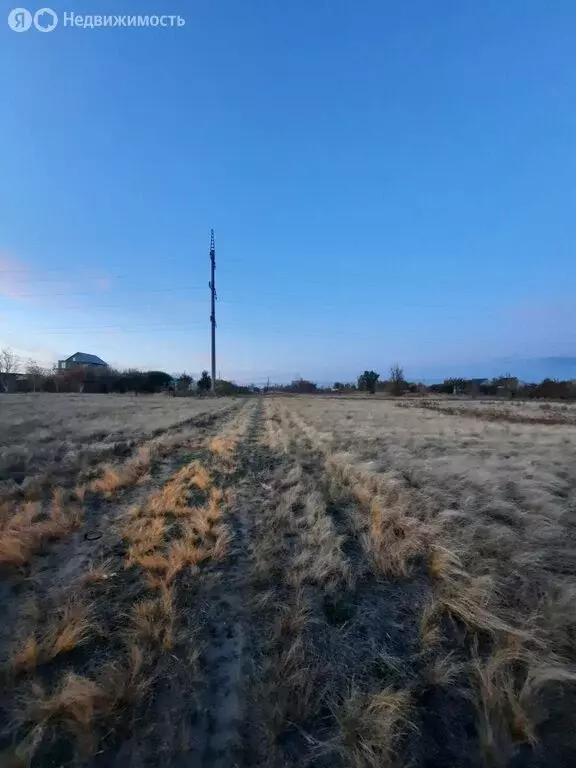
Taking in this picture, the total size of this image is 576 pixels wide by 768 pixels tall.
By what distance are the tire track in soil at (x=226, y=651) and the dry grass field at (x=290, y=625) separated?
0.6 inches

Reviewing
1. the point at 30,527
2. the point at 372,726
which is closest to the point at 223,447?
the point at 30,527

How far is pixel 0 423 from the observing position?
55.6 ft

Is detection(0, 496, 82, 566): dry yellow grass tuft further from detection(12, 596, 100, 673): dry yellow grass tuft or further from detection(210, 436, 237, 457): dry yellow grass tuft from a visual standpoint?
detection(210, 436, 237, 457): dry yellow grass tuft

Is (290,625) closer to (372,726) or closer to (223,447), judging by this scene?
(372,726)

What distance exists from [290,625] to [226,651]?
0.60 metres

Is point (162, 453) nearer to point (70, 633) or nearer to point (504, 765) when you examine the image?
point (70, 633)

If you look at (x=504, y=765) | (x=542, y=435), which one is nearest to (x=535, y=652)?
(x=504, y=765)

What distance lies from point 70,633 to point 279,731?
6.56 feet

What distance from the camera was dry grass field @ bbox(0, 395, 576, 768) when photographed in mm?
2324

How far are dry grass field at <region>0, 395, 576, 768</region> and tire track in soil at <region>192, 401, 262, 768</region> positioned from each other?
15 millimetres

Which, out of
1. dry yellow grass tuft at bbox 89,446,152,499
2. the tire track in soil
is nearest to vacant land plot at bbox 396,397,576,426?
dry yellow grass tuft at bbox 89,446,152,499

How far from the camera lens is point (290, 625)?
10.9ft

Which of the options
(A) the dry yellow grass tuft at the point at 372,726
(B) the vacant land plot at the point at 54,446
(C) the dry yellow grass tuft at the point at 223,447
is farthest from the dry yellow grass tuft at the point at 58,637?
(C) the dry yellow grass tuft at the point at 223,447

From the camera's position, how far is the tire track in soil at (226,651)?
7.70 ft
